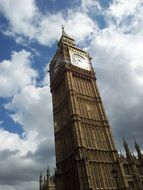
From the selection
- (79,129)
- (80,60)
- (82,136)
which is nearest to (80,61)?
(80,60)

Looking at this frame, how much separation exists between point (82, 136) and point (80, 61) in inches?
898

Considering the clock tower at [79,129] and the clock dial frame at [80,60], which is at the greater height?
the clock dial frame at [80,60]

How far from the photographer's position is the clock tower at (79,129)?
125 ft

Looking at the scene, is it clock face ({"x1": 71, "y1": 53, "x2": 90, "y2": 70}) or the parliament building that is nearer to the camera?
the parliament building

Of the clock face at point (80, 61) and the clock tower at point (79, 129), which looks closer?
the clock tower at point (79, 129)

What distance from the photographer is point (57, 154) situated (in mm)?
46969

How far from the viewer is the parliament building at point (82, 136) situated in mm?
38250

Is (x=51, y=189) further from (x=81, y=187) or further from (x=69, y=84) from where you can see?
(x=69, y=84)

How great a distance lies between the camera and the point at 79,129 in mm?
42438

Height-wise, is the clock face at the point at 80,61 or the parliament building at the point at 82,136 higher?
the clock face at the point at 80,61

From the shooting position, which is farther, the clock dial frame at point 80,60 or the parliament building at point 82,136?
the clock dial frame at point 80,60

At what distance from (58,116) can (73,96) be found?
712 cm

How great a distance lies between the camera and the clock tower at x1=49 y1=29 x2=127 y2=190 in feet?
125

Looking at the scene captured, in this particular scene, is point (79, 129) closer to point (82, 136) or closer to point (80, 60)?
point (82, 136)
